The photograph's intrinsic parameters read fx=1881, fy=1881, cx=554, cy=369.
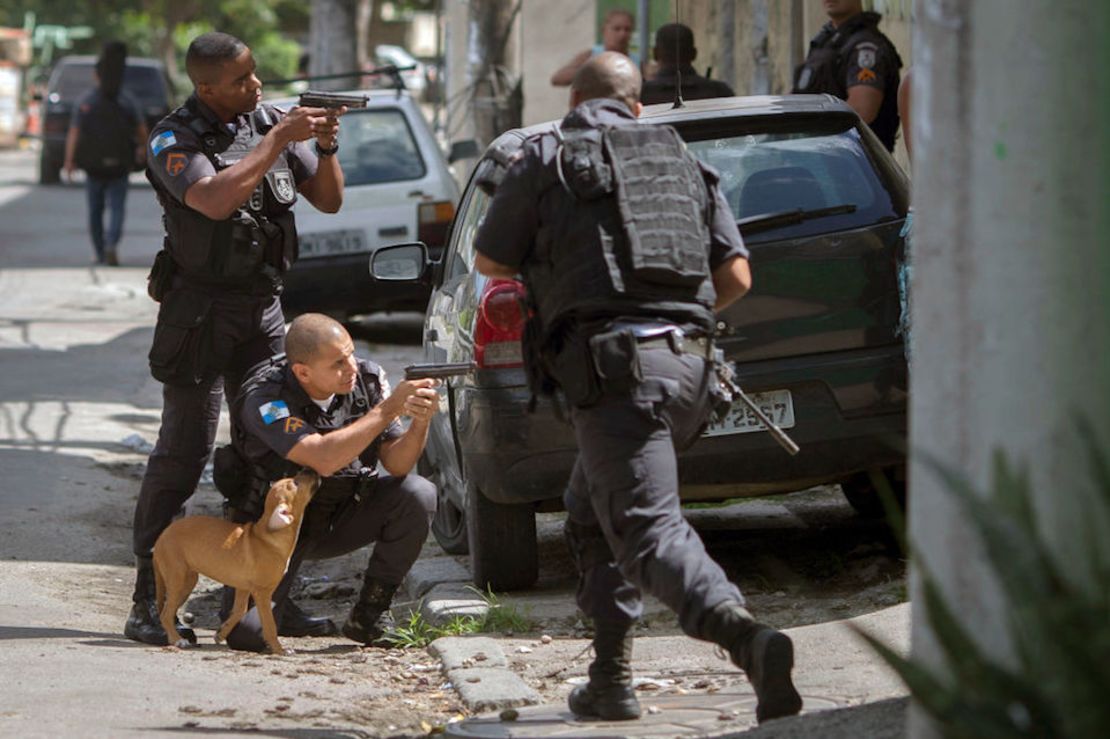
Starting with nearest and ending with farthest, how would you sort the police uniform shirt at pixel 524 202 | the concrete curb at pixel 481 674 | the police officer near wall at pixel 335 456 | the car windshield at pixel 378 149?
the police uniform shirt at pixel 524 202 < the concrete curb at pixel 481 674 < the police officer near wall at pixel 335 456 < the car windshield at pixel 378 149

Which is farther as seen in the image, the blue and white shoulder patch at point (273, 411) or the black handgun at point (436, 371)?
the blue and white shoulder patch at point (273, 411)

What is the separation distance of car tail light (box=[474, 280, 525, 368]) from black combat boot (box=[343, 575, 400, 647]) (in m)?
0.77

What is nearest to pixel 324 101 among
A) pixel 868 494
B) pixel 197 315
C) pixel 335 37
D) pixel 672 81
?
A: pixel 197 315

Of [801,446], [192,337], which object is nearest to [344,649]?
[192,337]

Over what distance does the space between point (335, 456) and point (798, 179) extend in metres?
1.74

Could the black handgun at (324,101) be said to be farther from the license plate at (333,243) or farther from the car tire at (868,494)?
the license plate at (333,243)

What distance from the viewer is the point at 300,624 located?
6051 millimetres

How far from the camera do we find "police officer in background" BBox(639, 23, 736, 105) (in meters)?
9.76

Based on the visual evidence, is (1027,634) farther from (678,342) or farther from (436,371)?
(436,371)

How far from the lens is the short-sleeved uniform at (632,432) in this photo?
4.27m

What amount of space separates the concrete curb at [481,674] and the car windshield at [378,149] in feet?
24.2

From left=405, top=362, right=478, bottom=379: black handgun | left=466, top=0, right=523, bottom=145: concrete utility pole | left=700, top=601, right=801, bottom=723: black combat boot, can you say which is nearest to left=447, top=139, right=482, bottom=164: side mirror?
left=466, top=0, right=523, bottom=145: concrete utility pole

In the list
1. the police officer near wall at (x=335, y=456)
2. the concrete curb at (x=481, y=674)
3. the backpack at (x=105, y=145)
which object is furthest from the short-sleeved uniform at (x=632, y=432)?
the backpack at (x=105, y=145)

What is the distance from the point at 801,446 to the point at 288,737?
1.99 meters
